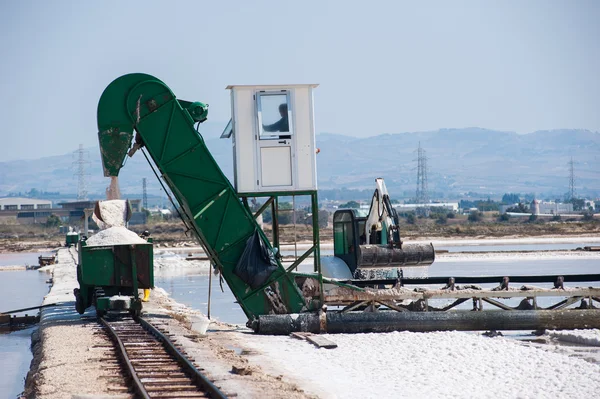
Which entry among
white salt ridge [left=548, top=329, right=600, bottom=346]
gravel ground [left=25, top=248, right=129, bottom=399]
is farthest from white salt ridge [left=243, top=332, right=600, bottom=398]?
gravel ground [left=25, top=248, right=129, bottom=399]

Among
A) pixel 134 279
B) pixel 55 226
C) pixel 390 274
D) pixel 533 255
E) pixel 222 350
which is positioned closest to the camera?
pixel 222 350

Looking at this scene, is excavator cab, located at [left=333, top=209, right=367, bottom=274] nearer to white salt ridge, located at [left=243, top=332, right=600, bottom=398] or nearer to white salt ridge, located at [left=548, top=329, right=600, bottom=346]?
white salt ridge, located at [left=243, top=332, right=600, bottom=398]

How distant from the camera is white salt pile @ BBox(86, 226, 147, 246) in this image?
63.1ft

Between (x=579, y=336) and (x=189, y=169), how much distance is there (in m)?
7.69

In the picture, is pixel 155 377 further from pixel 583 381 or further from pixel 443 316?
pixel 443 316

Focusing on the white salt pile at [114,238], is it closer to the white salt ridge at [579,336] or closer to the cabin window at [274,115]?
the cabin window at [274,115]

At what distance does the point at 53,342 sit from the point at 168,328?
2219 mm

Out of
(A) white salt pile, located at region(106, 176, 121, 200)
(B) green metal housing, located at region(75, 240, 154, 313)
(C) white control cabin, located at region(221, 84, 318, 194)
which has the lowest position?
(B) green metal housing, located at region(75, 240, 154, 313)

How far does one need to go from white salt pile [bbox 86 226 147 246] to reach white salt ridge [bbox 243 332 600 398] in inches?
145

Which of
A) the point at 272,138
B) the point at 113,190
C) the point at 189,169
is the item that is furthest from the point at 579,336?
the point at 113,190

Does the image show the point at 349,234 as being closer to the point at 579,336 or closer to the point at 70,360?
the point at 579,336

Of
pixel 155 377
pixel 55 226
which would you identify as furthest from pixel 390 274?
pixel 55 226

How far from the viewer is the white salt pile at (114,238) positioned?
63.1 ft

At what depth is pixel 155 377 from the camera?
12.0 meters
